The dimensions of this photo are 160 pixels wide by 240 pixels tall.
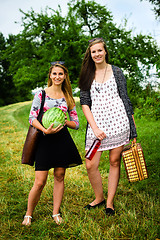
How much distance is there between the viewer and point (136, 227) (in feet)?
9.29

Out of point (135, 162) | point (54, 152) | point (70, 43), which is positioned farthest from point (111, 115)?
point (70, 43)

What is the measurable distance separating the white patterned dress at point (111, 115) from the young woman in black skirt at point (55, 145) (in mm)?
417

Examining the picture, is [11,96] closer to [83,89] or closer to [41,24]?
[41,24]

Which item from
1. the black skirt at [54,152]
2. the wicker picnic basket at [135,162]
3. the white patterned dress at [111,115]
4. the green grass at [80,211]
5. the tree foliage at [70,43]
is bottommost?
the green grass at [80,211]

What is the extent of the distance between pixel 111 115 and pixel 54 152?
0.93 m

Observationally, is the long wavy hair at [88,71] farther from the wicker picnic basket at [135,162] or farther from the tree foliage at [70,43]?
the tree foliage at [70,43]

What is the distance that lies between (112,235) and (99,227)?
0.20 meters

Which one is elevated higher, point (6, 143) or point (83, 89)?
point (83, 89)

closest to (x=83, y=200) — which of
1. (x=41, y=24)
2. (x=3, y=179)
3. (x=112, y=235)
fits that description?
(x=112, y=235)

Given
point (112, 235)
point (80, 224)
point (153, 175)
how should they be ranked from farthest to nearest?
point (153, 175), point (80, 224), point (112, 235)

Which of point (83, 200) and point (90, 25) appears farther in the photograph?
point (90, 25)

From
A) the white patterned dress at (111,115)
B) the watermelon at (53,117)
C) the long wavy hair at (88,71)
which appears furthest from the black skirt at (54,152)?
the long wavy hair at (88,71)

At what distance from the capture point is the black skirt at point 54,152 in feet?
9.88

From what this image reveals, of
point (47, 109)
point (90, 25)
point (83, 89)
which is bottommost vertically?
point (47, 109)
